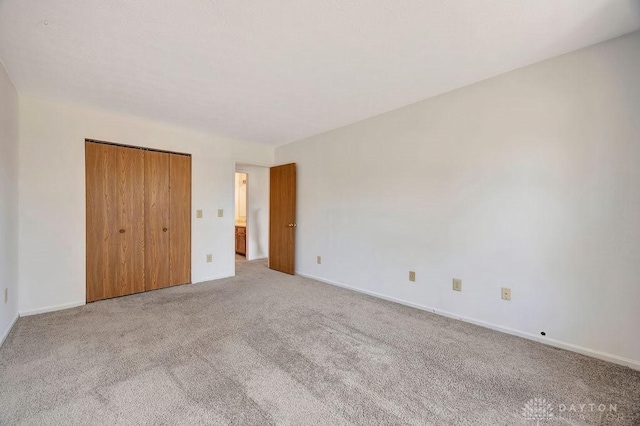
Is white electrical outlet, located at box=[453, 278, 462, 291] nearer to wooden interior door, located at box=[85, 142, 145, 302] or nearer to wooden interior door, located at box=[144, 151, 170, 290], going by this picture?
wooden interior door, located at box=[144, 151, 170, 290]

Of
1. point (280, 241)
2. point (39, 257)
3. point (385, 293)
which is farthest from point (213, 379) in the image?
point (280, 241)

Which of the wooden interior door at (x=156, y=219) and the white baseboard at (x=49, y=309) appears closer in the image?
the white baseboard at (x=49, y=309)

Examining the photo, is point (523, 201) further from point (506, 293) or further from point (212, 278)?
point (212, 278)

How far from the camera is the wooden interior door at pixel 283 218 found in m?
4.63

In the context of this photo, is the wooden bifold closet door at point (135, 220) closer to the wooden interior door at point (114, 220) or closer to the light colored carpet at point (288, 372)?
the wooden interior door at point (114, 220)

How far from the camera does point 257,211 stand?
20.7 feet

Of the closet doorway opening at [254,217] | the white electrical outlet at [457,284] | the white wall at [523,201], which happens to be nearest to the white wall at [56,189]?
the closet doorway opening at [254,217]

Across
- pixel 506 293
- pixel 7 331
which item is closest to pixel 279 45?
pixel 506 293

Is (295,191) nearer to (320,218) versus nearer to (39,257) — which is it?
(320,218)

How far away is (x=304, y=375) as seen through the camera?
1.82 meters

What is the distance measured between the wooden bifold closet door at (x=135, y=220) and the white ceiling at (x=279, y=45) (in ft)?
2.70

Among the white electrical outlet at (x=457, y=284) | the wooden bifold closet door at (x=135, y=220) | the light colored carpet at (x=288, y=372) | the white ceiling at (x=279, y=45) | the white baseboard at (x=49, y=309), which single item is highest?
the white ceiling at (x=279, y=45)

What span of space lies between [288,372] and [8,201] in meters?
2.86

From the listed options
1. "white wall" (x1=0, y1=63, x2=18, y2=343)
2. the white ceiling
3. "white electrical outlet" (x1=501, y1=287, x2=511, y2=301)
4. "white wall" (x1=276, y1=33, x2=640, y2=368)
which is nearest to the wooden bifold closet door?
"white wall" (x1=0, y1=63, x2=18, y2=343)
